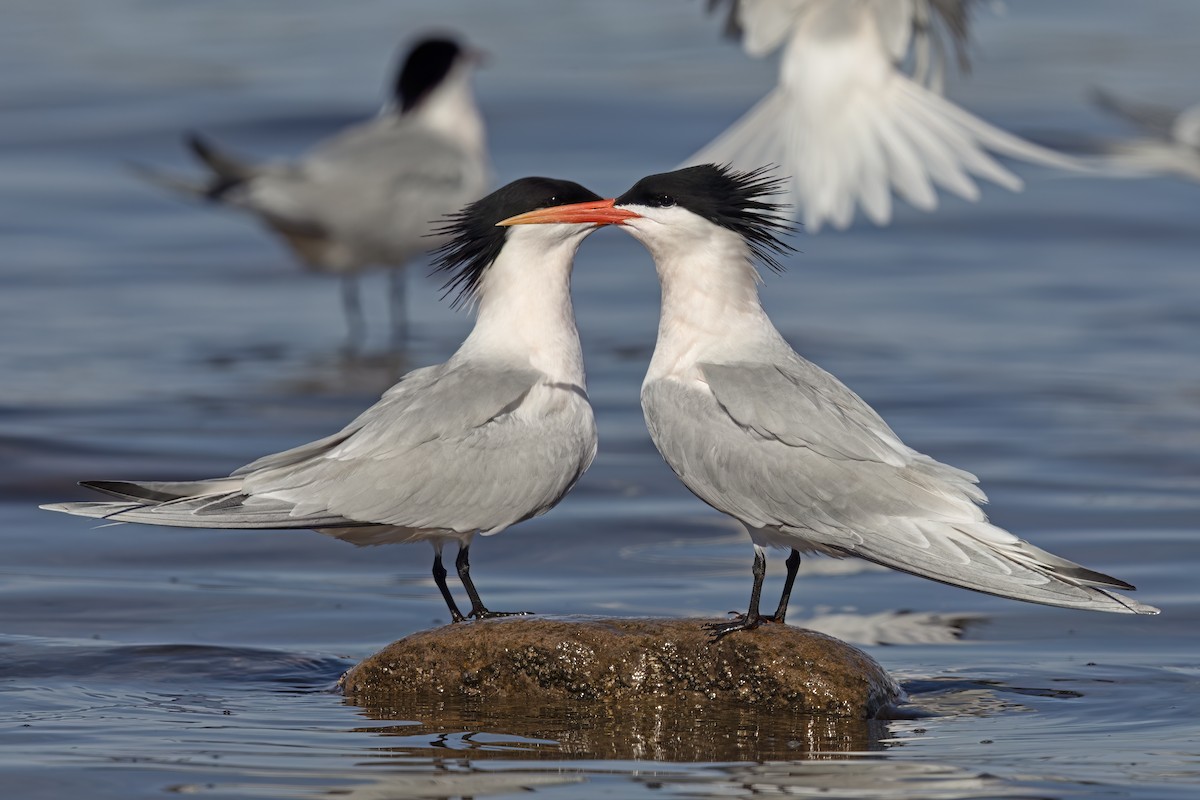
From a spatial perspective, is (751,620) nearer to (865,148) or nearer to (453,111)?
(865,148)

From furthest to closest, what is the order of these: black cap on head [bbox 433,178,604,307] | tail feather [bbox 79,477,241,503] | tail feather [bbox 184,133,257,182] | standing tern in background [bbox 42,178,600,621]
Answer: tail feather [bbox 184,133,257,182] < black cap on head [bbox 433,178,604,307] < standing tern in background [bbox 42,178,600,621] < tail feather [bbox 79,477,241,503]

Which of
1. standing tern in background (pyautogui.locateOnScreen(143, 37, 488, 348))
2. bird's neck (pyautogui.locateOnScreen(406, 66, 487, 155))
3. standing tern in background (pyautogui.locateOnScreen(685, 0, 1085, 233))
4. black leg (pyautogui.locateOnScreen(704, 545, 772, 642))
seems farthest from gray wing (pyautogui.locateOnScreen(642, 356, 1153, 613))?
bird's neck (pyautogui.locateOnScreen(406, 66, 487, 155))

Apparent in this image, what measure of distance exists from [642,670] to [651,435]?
0.65m

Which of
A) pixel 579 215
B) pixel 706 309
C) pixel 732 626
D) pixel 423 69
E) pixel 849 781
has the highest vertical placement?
pixel 423 69

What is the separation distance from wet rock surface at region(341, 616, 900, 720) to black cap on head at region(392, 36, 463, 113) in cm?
901

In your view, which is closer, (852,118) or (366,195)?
→ (852,118)

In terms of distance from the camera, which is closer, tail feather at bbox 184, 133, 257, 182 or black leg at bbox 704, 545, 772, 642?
black leg at bbox 704, 545, 772, 642

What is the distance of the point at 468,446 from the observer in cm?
582

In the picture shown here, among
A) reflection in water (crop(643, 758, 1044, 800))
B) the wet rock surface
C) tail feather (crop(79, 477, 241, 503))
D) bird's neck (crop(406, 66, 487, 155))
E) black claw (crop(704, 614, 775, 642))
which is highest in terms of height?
bird's neck (crop(406, 66, 487, 155))

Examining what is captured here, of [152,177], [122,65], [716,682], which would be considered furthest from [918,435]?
[122,65]

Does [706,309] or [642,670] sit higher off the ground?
[706,309]

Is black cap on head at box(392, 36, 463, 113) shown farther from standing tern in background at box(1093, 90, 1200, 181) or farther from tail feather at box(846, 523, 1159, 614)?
tail feather at box(846, 523, 1159, 614)

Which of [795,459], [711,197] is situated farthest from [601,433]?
[795,459]

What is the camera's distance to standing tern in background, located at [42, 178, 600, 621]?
18.4 ft
